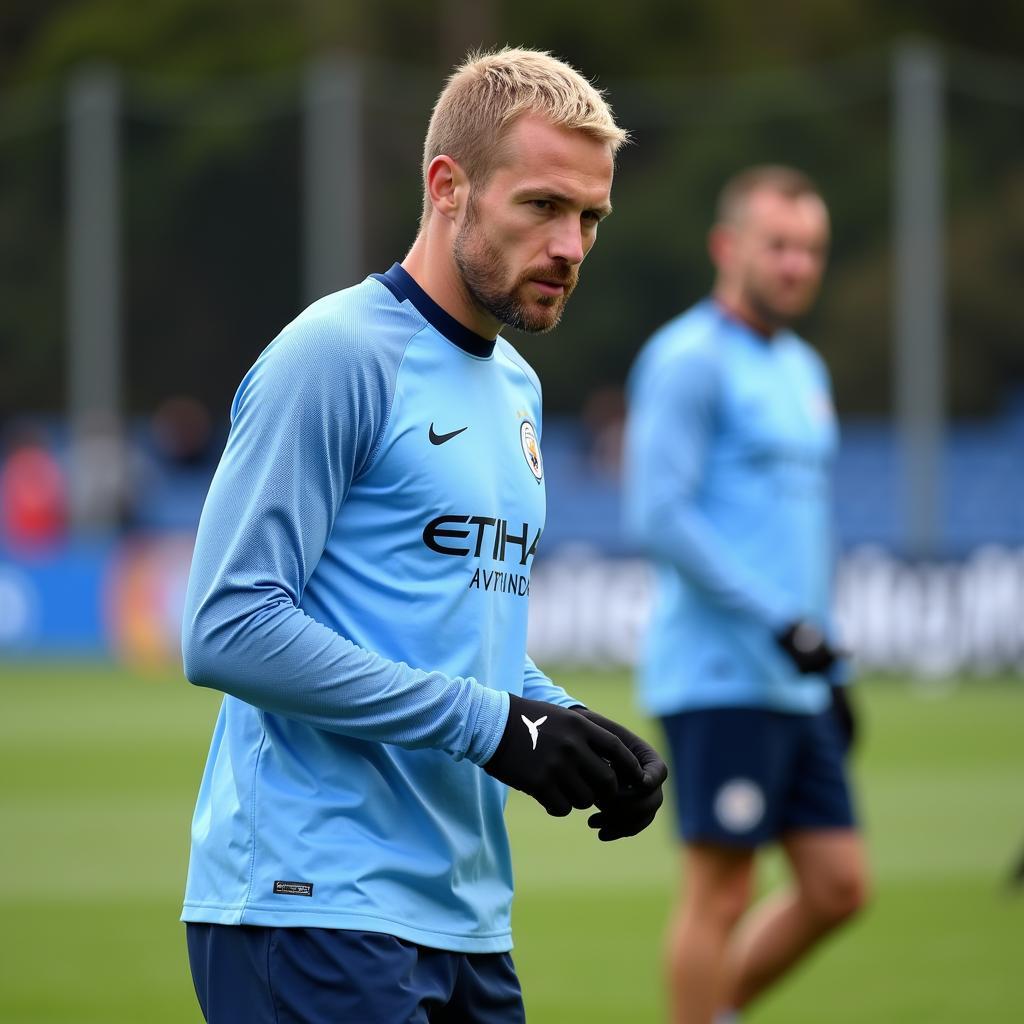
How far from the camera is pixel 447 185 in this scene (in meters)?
3.28

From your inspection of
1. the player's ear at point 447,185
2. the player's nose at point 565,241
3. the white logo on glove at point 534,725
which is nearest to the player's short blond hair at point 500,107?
the player's ear at point 447,185

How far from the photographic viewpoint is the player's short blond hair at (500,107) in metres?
3.20

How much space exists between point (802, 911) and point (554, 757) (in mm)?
3077

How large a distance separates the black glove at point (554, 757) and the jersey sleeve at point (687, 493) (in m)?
2.65

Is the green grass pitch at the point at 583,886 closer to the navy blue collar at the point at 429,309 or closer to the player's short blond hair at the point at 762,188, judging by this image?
the player's short blond hair at the point at 762,188

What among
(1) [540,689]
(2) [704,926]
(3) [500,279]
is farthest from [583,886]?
(3) [500,279]

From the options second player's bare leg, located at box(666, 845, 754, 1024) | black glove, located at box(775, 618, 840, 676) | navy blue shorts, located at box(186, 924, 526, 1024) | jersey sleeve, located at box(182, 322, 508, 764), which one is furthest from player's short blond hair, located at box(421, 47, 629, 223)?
second player's bare leg, located at box(666, 845, 754, 1024)

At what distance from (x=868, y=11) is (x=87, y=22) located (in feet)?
39.5

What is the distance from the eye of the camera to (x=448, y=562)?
10.6ft

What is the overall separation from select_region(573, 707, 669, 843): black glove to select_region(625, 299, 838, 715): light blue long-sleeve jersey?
249 cm

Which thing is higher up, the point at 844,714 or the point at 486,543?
the point at 486,543

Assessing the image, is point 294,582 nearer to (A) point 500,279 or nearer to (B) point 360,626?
(B) point 360,626

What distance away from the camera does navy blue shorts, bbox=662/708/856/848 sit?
5.77 m

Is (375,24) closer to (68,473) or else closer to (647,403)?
(68,473)
